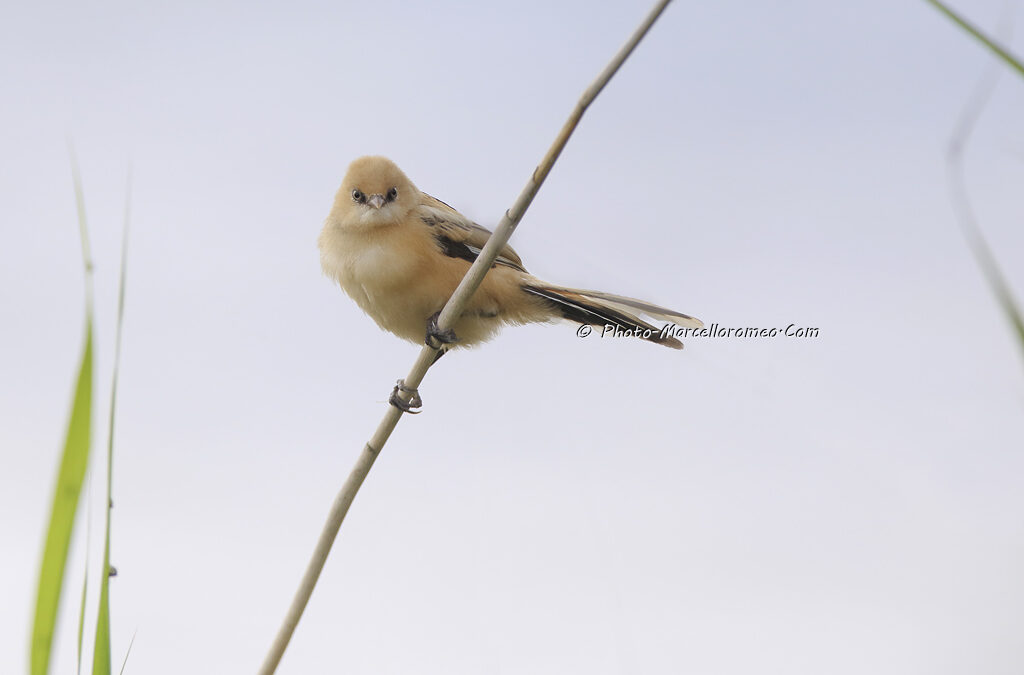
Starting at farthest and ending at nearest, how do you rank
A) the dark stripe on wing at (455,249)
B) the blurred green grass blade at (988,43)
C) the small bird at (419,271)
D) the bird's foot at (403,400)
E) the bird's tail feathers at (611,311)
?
1. the dark stripe on wing at (455,249)
2. the small bird at (419,271)
3. the bird's tail feathers at (611,311)
4. the bird's foot at (403,400)
5. the blurred green grass blade at (988,43)

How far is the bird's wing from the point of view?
2.85m

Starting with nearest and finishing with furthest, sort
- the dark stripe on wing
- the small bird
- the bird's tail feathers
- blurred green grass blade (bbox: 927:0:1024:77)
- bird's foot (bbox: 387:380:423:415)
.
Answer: blurred green grass blade (bbox: 927:0:1024:77) < bird's foot (bbox: 387:380:423:415) < the bird's tail feathers < the small bird < the dark stripe on wing

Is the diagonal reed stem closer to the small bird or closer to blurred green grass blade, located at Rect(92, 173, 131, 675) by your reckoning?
blurred green grass blade, located at Rect(92, 173, 131, 675)

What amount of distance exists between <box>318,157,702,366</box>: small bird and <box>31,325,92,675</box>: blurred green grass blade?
1468mm

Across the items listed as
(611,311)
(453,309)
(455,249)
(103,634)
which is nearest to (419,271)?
(455,249)

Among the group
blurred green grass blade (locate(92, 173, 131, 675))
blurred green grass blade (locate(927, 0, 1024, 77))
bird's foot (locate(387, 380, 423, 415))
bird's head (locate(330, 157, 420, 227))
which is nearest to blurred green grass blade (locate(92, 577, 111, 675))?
blurred green grass blade (locate(92, 173, 131, 675))

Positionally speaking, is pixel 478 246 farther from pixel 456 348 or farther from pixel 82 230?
pixel 82 230

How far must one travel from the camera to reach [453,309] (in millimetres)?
1658

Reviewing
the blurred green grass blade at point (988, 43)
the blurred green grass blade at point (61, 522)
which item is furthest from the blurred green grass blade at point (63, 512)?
the blurred green grass blade at point (988, 43)

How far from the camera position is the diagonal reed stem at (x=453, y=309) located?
126 cm

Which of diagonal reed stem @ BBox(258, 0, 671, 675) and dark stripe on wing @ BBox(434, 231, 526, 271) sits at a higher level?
dark stripe on wing @ BBox(434, 231, 526, 271)

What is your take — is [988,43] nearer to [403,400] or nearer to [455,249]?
[403,400]

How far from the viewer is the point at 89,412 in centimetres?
121

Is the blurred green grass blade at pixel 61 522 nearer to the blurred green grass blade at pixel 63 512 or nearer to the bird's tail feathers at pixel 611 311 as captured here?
the blurred green grass blade at pixel 63 512
